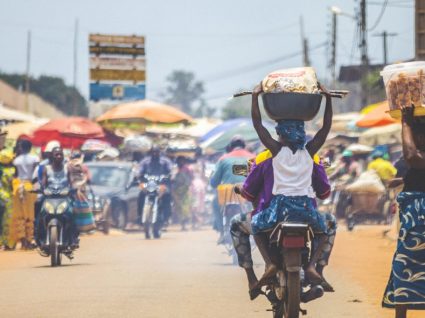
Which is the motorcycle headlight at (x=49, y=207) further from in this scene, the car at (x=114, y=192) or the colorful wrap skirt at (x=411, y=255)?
the car at (x=114, y=192)

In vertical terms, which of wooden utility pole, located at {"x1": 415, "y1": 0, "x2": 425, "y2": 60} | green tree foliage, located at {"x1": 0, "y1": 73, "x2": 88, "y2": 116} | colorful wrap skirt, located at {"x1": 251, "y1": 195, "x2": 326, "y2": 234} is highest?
green tree foliage, located at {"x1": 0, "y1": 73, "x2": 88, "y2": 116}

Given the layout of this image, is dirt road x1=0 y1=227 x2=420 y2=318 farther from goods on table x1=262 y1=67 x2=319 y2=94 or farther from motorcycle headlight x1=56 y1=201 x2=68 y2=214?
goods on table x1=262 y1=67 x2=319 y2=94

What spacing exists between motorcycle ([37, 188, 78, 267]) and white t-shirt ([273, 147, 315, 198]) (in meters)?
7.92

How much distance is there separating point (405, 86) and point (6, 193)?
12772mm

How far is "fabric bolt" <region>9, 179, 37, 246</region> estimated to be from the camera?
21.8 metres

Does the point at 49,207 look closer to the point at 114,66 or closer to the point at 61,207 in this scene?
the point at 61,207

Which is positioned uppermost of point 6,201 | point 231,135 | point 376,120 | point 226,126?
point 376,120

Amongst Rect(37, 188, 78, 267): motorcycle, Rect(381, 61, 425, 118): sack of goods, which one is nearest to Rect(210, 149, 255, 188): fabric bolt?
Rect(37, 188, 78, 267): motorcycle

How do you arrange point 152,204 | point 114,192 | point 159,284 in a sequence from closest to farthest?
point 159,284, point 152,204, point 114,192

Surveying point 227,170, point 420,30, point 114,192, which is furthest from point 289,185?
point 114,192

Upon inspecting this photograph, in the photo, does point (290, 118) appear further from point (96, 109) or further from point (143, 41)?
point (96, 109)

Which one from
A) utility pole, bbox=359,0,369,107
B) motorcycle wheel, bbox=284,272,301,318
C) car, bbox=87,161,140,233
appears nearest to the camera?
motorcycle wheel, bbox=284,272,301,318

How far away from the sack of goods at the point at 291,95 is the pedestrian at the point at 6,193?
1158 centimetres

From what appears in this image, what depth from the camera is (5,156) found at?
68.0ft
